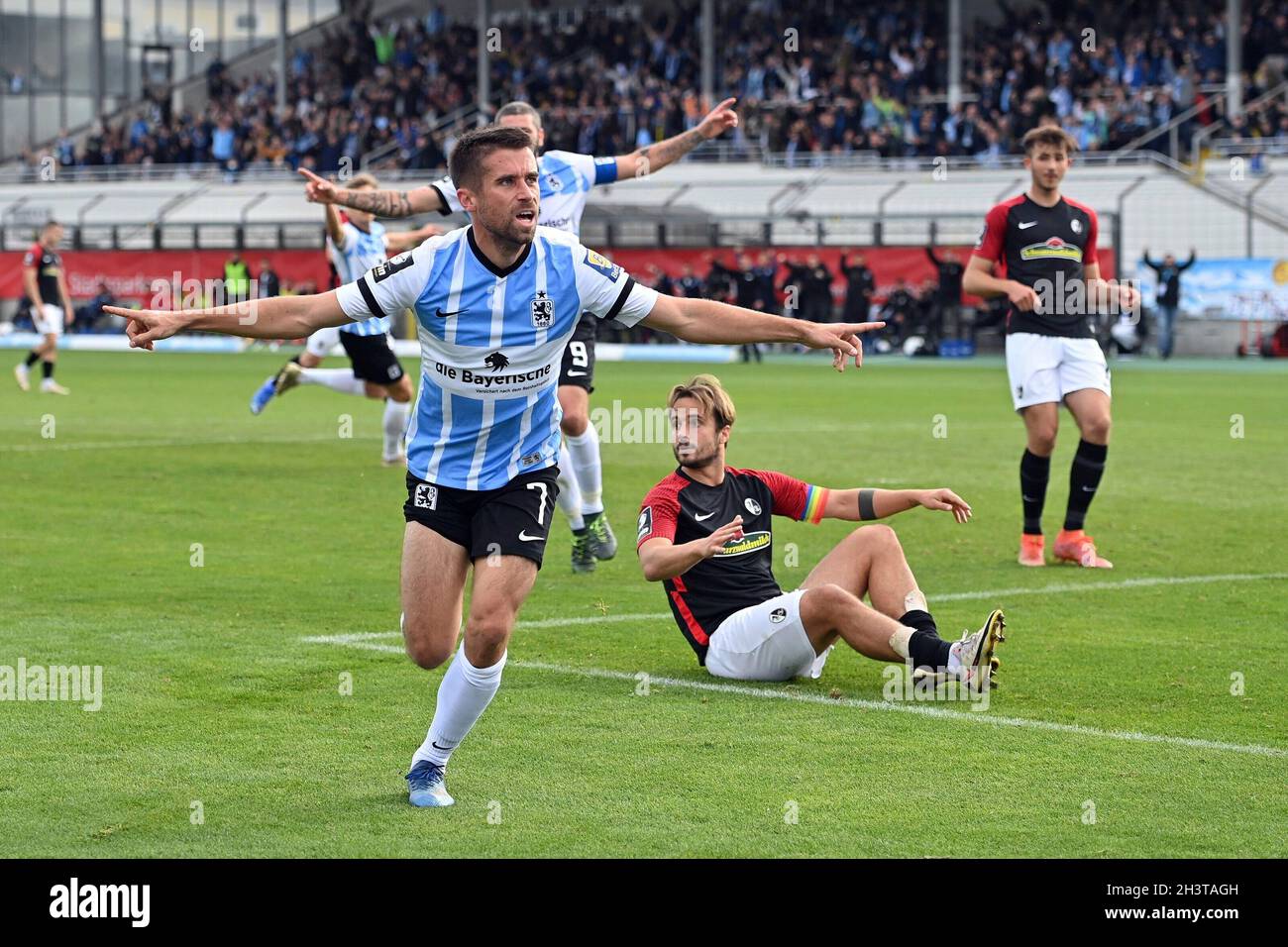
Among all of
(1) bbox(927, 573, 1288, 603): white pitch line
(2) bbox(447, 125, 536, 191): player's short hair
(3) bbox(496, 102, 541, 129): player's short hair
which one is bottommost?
(1) bbox(927, 573, 1288, 603): white pitch line

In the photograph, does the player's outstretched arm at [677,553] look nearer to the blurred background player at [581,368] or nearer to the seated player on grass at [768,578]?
the seated player on grass at [768,578]

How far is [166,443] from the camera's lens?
18156 millimetres

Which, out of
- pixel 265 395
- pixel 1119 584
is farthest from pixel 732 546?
pixel 265 395

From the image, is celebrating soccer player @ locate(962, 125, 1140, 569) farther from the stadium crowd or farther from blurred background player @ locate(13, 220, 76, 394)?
the stadium crowd

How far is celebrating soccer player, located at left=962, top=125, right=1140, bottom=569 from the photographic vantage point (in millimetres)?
10961

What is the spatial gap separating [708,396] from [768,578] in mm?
830

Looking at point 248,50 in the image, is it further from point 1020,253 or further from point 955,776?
point 955,776

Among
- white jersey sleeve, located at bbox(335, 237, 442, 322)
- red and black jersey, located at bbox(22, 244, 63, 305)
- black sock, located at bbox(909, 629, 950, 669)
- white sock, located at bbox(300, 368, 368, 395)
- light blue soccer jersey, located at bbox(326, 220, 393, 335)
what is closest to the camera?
white jersey sleeve, located at bbox(335, 237, 442, 322)

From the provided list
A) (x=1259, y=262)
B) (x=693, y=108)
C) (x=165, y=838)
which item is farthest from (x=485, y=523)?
(x=693, y=108)

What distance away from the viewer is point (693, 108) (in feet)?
153

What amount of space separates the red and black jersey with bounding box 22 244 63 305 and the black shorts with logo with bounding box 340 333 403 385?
41.3 ft

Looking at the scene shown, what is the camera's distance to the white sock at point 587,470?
1099 centimetres

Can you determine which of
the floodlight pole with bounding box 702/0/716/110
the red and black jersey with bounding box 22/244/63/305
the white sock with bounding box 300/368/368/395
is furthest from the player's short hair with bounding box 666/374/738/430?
the floodlight pole with bounding box 702/0/716/110

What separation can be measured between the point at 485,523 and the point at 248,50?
6252 centimetres
